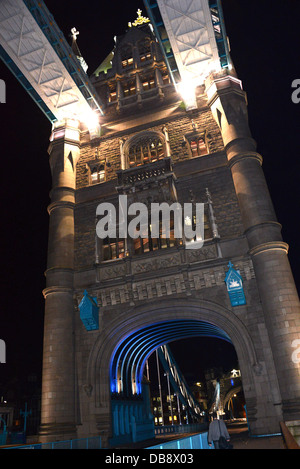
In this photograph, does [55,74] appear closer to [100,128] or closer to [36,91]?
[36,91]

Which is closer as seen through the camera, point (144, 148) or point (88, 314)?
point (88, 314)

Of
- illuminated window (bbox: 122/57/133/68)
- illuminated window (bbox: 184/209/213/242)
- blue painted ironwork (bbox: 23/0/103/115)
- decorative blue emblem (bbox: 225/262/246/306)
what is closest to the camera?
decorative blue emblem (bbox: 225/262/246/306)

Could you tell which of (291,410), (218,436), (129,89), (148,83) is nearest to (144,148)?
(148,83)

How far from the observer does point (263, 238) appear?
59.0ft

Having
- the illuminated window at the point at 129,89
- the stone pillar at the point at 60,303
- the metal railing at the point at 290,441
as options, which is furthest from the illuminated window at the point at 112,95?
the metal railing at the point at 290,441

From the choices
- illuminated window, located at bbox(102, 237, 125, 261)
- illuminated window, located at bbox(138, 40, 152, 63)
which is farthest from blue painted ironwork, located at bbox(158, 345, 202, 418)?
illuminated window, located at bbox(138, 40, 152, 63)

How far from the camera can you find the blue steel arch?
2014cm

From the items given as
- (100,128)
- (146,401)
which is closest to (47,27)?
(100,128)

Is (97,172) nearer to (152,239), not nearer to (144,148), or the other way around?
(144,148)

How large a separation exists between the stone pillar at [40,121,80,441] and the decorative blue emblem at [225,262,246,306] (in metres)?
8.24

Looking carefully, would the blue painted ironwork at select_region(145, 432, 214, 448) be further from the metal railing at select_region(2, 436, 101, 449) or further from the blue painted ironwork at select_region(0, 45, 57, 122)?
the blue painted ironwork at select_region(0, 45, 57, 122)

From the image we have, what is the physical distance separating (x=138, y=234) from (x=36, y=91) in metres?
12.8

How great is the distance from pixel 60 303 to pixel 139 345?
582 cm

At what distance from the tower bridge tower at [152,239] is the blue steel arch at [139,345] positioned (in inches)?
5.4
